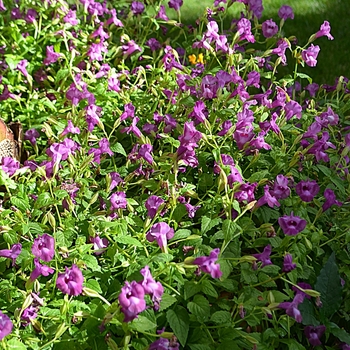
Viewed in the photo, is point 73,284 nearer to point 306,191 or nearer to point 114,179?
point 114,179

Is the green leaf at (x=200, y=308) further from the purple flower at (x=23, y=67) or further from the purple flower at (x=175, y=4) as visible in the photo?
the purple flower at (x=175, y=4)

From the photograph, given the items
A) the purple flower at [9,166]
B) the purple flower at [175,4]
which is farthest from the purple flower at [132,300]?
the purple flower at [175,4]

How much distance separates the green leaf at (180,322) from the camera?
159 cm

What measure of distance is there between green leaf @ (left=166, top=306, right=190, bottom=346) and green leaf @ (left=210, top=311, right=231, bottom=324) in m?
0.07

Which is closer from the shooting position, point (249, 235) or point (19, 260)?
point (19, 260)

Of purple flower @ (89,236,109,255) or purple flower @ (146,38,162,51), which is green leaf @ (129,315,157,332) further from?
purple flower @ (146,38,162,51)

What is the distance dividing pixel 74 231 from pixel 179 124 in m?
0.66

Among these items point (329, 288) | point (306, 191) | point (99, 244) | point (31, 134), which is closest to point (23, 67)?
point (31, 134)

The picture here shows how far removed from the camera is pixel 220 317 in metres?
1.64

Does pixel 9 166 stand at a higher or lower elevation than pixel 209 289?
lower

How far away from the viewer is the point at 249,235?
1.92 metres

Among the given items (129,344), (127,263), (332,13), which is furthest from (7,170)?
(332,13)

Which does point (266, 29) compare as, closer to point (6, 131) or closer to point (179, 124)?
point (179, 124)

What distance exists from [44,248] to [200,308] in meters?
0.44
